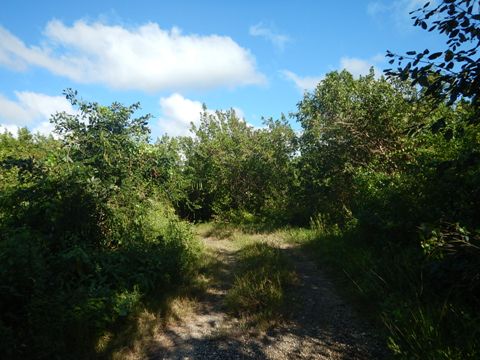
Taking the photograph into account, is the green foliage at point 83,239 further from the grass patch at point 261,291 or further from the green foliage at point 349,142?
the green foliage at point 349,142

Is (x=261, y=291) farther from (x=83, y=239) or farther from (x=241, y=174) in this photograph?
(x=241, y=174)

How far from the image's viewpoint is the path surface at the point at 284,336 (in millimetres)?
4137

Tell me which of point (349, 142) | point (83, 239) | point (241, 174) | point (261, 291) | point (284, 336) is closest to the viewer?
point (284, 336)

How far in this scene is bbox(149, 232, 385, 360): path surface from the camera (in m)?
4.14

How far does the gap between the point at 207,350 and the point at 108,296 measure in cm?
159

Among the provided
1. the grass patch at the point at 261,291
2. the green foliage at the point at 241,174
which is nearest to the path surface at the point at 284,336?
the grass patch at the point at 261,291

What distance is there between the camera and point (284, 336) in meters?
4.54

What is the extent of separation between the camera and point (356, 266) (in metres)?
6.25

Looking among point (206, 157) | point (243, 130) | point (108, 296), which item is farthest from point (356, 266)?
point (243, 130)

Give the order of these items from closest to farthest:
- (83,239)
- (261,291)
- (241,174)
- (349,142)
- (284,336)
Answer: (284,336), (261,291), (83,239), (349,142), (241,174)

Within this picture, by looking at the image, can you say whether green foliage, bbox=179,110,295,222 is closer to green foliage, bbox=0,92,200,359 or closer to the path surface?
green foliage, bbox=0,92,200,359

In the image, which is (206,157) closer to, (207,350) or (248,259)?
(248,259)

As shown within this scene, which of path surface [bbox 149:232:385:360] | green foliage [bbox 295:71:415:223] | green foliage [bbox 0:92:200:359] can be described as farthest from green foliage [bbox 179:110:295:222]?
path surface [bbox 149:232:385:360]

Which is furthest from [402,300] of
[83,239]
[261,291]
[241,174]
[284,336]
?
[241,174]
